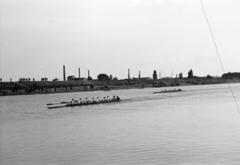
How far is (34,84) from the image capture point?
Answer: 466 feet

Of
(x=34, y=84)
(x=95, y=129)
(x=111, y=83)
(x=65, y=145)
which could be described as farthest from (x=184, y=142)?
(x=111, y=83)

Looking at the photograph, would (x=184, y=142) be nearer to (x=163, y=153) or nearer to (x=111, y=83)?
(x=163, y=153)

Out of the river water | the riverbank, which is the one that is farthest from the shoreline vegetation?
the river water

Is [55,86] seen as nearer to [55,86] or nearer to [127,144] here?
[55,86]

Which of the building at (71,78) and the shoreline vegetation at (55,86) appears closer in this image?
the shoreline vegetation at (55,86)

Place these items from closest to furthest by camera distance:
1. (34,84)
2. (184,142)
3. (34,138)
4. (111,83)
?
(184,142) < (34,138) < (34,84) < (111,83)

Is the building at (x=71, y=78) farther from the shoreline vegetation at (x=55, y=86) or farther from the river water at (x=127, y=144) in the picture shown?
the river water at (x=127, y=144)

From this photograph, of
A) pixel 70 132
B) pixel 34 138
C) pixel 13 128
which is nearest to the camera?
pixel 34 138

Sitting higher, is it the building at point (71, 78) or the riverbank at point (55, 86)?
the building at point (71, 78)

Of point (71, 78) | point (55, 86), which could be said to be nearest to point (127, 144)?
point (55, 86)

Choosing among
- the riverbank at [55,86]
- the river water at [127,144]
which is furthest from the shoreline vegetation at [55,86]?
the river water at [127,144]

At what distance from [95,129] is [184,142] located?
10.9 m

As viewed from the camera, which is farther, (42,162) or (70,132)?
(70,132)

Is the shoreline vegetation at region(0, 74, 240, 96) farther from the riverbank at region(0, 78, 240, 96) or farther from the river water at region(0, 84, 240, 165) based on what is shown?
the river water at region(0, 84, 240, 165)
